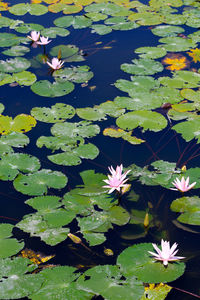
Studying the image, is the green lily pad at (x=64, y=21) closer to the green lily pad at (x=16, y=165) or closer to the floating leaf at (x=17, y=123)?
the floating leaf at (x=17, y=123)

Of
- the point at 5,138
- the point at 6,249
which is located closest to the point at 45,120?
the point at 5,138

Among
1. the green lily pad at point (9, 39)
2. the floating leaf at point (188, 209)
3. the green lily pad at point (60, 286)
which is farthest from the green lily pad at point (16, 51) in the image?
the green lily pad at point (60, 286)

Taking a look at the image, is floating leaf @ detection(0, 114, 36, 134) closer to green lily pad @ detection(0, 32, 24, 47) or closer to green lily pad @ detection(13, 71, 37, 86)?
green lily pad @ detection(13, 71, 37, 86)

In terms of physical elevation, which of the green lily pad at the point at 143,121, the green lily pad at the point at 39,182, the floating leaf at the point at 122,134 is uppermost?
the green lily pad at the point at 143,121

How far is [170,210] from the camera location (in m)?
3.15

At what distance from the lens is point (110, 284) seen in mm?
2426

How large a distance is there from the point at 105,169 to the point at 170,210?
78 cm

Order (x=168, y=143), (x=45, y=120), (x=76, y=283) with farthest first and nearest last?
1. (x=45, y=120)
2. (x=168, y=143)
3. (x=76, y=283)

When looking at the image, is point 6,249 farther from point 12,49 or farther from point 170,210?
point 12,49

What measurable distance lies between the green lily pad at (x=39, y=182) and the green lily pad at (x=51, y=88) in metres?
1.46

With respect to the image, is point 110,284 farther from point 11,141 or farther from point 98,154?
point 11,141

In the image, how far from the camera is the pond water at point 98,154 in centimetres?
257

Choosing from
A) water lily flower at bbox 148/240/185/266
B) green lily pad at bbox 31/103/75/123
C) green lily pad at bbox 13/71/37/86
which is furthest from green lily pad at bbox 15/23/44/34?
water lily flower at bbox 148/240/185/266

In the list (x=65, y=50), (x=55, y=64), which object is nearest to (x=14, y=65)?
(x=55, y=64)
